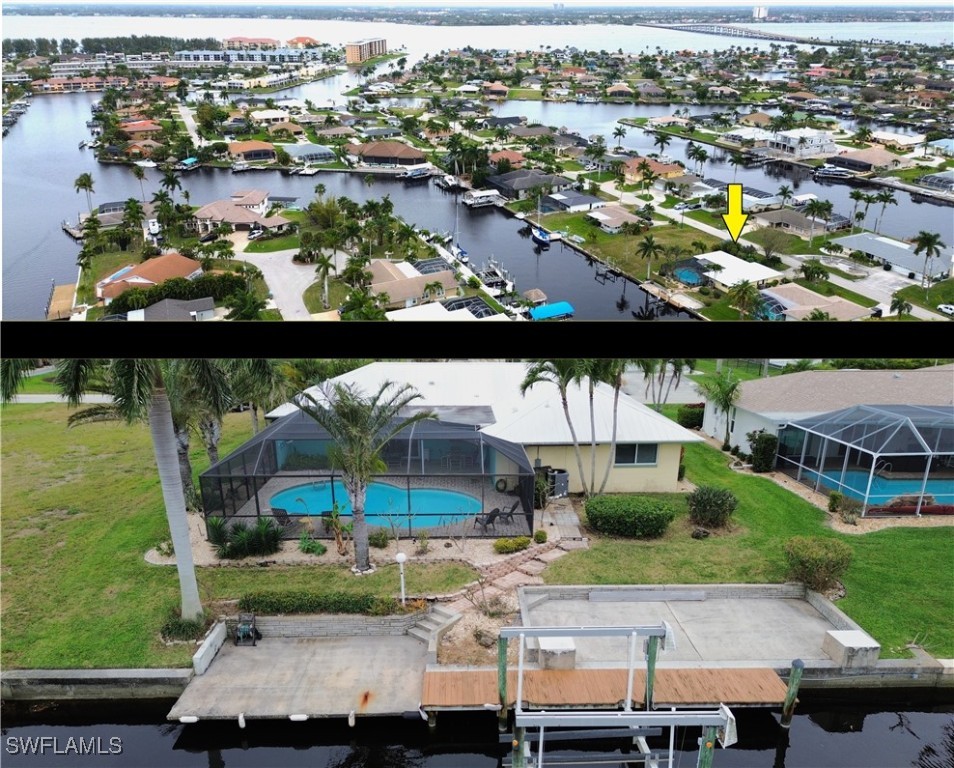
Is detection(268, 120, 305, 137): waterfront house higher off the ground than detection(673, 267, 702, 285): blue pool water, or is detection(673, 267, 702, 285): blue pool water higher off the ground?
detection(268, 120, 305, 137): waterfront house

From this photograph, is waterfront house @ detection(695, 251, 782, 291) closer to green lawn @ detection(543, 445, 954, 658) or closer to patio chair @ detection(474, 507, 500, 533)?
green lawn @ detection(543, 445, 954, 658)

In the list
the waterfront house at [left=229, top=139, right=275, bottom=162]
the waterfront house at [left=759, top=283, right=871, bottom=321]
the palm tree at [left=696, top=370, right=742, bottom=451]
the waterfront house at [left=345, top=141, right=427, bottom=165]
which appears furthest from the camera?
the waterfront house at [left=229, top=139, right=275, bottom=162]

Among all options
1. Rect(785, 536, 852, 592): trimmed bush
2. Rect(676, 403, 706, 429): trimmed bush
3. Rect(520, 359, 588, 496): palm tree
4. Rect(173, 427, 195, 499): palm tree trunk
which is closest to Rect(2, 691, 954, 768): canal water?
Rect(785, 536, 852, 592): trimmed bush

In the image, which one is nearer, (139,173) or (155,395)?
(155,395)

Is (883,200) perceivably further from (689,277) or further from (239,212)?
(239,212)

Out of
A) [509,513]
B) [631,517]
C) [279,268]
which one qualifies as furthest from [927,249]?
[279,268]

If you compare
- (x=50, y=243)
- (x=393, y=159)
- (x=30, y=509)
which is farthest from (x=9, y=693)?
(x=393, y=159)
